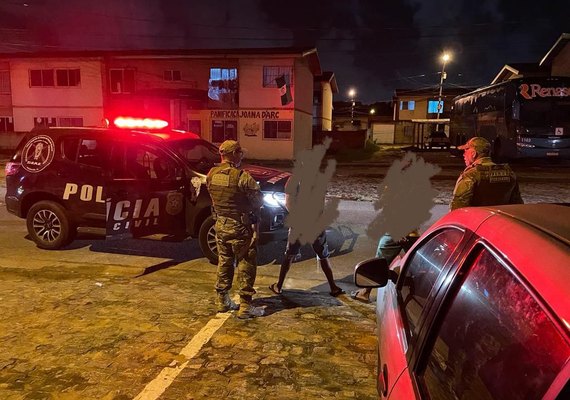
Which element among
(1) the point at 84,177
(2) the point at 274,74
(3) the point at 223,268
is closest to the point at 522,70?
(2) the point at 274,74

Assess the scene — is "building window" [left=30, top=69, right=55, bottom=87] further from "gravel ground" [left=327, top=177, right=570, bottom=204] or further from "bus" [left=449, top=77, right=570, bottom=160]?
"bus" [left=449, top=77, right=570, bottom=160]

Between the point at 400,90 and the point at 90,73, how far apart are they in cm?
3864

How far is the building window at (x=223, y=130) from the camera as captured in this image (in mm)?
28516

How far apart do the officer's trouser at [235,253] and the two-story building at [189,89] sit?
23.5m

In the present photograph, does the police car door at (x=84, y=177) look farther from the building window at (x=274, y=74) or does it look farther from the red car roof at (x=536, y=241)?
the building window at (x=274, y=74)

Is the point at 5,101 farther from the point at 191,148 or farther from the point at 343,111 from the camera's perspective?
the point at 343,111

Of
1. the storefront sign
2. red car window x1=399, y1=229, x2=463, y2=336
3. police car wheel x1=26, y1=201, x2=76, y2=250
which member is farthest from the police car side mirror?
the storefront sign

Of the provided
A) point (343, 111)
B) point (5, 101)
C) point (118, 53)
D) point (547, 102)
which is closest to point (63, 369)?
point (547, 102)

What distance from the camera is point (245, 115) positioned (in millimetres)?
28203

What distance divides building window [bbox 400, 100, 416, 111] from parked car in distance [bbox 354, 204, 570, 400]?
186 ft

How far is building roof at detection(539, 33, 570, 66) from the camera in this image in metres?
29.3

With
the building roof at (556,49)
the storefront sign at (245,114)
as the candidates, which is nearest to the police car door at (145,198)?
the storefront sign at (245,114)

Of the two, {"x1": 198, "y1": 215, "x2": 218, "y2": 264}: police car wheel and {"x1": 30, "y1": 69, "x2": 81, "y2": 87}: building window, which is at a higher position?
{"x1": 30, "y1": 69, "x2": 81, "y2": 87}: building window

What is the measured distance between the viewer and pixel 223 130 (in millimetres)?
28766
